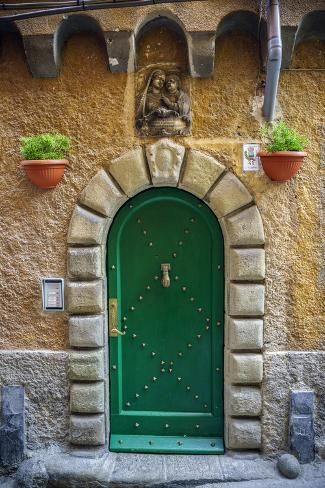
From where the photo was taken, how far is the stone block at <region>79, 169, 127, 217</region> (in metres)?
3.95

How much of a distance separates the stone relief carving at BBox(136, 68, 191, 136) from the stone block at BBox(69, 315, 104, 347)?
1533 millimetres

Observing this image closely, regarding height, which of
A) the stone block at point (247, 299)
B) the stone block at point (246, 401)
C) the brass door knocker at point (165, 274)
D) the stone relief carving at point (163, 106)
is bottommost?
the stone block at point (246, 401)

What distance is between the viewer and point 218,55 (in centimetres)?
387

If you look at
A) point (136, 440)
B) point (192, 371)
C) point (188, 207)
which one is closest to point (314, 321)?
point (192, 371)

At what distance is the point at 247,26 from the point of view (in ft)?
12.4

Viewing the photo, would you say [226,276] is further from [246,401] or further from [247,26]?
[247,26]

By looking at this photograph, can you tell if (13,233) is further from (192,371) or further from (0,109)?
(192,371)

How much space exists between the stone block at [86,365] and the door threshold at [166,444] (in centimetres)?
60

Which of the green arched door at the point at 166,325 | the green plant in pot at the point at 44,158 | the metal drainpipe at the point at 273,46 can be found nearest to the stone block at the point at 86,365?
the green arched door at the point at 166,325

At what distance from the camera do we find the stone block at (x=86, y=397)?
13.3 ft

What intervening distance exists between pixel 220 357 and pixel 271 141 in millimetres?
1782

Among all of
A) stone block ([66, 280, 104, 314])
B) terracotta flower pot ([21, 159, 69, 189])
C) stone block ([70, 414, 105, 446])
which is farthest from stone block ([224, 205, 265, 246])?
stone block ([70, 414, 105, 446])

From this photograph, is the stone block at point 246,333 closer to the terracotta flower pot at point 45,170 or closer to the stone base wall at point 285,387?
the stone base wall at point 285,387

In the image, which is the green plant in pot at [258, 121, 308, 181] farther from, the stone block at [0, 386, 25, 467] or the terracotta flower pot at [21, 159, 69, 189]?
the stone block at [0, 386, 25, 467]
